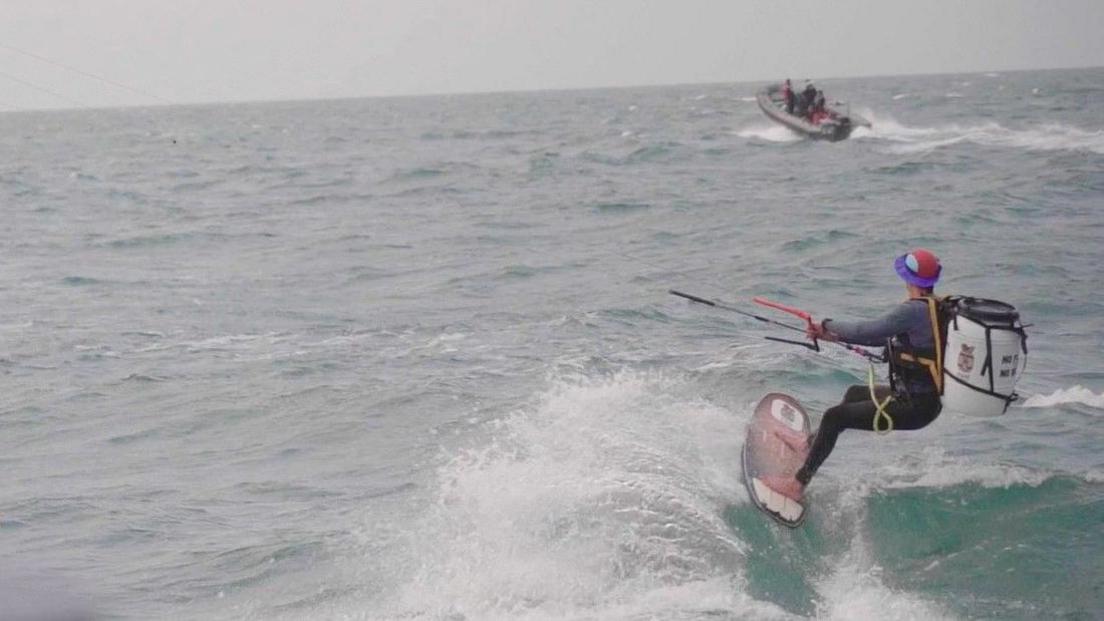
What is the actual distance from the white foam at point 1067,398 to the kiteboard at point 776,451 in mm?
2996

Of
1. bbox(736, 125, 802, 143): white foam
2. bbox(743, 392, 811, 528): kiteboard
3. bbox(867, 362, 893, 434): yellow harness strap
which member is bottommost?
bbox(736, 125, 802, 143): white foam

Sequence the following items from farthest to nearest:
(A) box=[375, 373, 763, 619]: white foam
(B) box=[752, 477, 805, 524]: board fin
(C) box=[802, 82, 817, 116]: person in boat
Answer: (C) box=[802, 82, 817, 116]: person in boat < (B) box=[752, 477, 805, 524]: board fin < (A) box=[375, 373, 763, 619]: white foam

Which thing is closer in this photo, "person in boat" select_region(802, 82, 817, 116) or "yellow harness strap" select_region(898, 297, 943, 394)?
"yellow harness strap" select_region(898, 297, 943, 394)

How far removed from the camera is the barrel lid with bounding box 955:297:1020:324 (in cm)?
824

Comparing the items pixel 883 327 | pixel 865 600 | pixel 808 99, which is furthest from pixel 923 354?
pixel 808 99

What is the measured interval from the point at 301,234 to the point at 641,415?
1673 centimetres

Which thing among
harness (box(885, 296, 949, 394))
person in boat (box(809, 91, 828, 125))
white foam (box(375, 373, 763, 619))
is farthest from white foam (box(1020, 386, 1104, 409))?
person in boat (box(809, 91, 828, 125))

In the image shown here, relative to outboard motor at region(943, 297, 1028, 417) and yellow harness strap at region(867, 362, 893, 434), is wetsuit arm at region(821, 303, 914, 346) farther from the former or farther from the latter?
A: yellow harness strap at region(867, 362, 893, 434)

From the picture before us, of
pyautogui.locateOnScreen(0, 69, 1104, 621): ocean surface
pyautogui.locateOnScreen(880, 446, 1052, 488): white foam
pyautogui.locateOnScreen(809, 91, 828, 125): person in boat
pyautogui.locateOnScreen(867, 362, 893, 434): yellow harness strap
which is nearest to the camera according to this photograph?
pyautogui.locateOnScreen(0, 69, 1104, 621): ocean surface

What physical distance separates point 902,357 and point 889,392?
289 millimetres

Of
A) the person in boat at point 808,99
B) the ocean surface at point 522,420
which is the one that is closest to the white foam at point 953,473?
the ocean surface at point 522,420

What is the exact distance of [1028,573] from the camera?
8.46m

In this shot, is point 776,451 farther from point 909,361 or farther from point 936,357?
point 936,357

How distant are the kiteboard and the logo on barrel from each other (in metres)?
1.42
